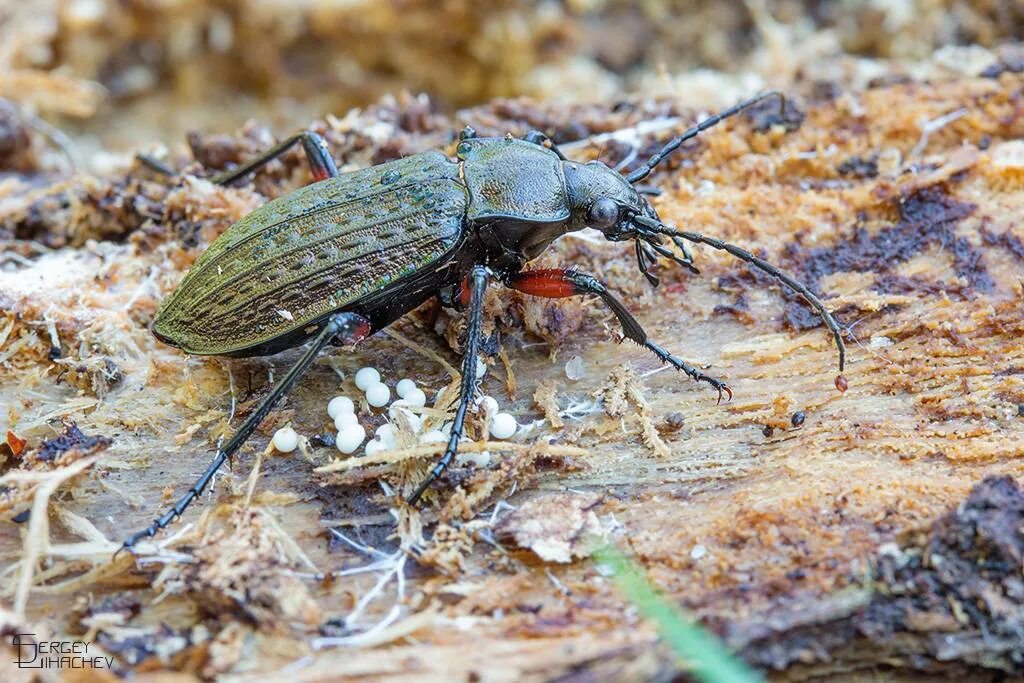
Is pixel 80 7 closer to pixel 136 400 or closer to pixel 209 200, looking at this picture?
pixel 209 200

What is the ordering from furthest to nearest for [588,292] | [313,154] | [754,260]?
[313,154] → [588,292] → [754,260]

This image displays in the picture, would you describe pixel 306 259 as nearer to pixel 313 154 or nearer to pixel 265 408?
pixel 265 408

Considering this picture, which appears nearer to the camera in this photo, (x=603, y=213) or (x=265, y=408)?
(x=265, y=408)

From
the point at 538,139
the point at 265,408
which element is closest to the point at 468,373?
the point at 265,408

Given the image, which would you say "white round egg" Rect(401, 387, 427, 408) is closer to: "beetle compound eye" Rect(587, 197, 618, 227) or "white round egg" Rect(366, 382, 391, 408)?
"white round egg" Rect(366, 382, 391, 408)

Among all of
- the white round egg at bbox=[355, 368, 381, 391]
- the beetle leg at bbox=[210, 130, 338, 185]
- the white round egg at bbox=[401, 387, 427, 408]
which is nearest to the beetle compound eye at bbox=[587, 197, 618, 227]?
the white round egg at bbox=[401, 387, 427, 408]
